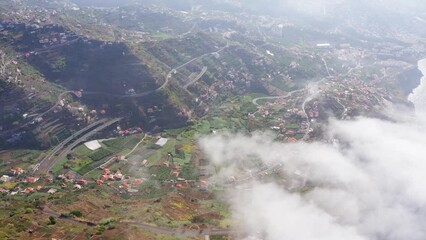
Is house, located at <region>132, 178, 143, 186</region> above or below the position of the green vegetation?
below

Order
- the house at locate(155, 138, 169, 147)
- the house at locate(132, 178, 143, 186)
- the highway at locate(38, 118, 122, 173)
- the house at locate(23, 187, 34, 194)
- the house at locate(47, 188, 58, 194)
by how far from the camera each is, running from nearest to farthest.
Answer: the house at locate(47, 188, 58, 194), the house at locate(23, 187, 34, 194), the house at locate(132, 178, 143, 186), the highway at locate(38, 118, 122, 173), the house at locate(155, 138, 169, 147)

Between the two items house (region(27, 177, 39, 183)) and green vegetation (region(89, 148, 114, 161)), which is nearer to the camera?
house (region(27, 177, 39, 183))

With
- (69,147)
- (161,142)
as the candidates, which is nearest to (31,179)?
(69,147)

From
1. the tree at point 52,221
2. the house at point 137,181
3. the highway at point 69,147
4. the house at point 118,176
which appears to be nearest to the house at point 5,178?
the highway at point 69,147

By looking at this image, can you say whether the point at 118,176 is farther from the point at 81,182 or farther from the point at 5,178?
the point at 5,178

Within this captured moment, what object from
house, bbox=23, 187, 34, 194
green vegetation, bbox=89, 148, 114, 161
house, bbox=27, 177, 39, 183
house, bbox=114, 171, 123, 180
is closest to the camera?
house, bbox=23, 187, 34, 194

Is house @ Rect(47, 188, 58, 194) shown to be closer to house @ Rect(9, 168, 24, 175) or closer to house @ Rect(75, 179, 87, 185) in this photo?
house @ Rect(75, 179, 87, 185)

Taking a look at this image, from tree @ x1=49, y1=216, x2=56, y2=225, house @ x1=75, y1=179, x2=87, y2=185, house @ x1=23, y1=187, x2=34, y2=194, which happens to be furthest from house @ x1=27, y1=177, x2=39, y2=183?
tree @ x1=49, y1=216, x2=56, y2=225

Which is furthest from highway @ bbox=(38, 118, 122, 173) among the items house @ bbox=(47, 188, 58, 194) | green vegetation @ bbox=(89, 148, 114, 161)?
house @ bbox=(47, 188, 58, 194)

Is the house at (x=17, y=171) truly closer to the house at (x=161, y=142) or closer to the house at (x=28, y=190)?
the house at (x=28, y=190)

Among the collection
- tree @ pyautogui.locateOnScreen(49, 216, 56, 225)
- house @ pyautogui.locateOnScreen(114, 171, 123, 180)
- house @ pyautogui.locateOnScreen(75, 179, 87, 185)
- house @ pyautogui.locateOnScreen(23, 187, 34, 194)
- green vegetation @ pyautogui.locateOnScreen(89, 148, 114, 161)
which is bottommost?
house @ pyautogui.locateOnScreen(114, 171, 123, 180)

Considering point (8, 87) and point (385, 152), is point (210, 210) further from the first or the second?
point (8, 87)
